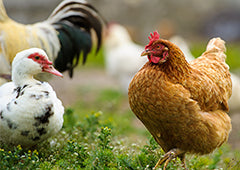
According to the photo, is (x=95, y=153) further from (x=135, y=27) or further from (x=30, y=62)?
(x=135, y=27)

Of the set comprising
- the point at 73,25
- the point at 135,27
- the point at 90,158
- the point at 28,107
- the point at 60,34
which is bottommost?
the point at 135,27

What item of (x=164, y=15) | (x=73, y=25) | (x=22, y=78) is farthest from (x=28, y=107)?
(x=164, y=15)

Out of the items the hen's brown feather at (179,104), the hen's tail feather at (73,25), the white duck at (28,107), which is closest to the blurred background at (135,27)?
the hen's tail feather at (73,25)

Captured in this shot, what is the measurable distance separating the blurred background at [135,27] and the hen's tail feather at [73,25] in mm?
1871

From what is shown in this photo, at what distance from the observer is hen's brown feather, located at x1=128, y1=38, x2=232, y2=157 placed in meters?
3.23

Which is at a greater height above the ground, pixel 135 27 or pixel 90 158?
pixel 90 158

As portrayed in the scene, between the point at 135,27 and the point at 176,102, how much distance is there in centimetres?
1229

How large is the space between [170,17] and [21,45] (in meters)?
12.6

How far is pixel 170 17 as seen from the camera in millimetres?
16781

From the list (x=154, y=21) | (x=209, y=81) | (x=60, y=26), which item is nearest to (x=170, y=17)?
(x=154, y=21)

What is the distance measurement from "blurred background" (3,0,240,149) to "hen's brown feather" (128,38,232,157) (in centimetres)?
303

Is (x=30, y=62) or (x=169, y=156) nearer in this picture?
(x=169, y=156)

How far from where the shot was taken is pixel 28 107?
3549mm

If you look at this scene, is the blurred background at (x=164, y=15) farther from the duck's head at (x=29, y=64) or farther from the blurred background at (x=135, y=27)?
the duck's head at (x=29, y=64)
